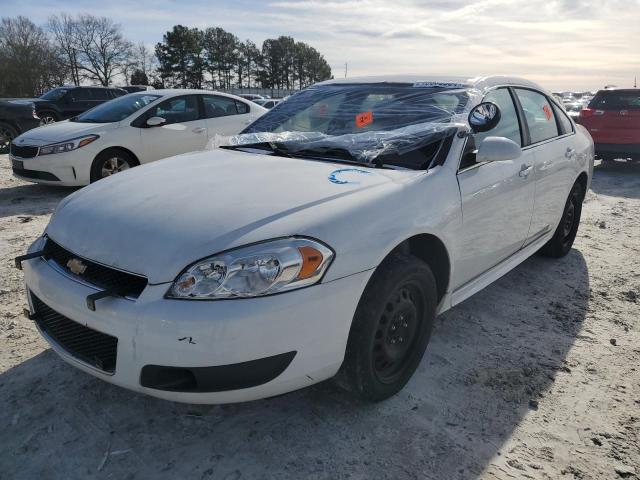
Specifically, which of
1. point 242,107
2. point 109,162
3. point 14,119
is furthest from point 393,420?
point 14,119

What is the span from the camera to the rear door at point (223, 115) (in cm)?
736

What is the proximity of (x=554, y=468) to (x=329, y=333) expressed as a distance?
1089 millimetres

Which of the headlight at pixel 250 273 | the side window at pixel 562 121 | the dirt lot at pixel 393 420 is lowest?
the dirt lot at pixel 393 420

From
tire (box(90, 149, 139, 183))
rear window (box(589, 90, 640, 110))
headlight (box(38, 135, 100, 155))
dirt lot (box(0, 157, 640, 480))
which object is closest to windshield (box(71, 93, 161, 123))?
tire (box(90, 149, 139, 183))

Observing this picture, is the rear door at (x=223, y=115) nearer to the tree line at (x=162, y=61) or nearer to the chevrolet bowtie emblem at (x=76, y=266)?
the chevrolet bowtie emblem at (x=76, y=266)

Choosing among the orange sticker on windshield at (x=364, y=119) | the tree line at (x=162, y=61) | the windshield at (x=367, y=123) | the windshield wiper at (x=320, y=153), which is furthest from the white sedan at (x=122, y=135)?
the tree line at (x=162, y=61)

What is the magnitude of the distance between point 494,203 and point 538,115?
1314 mm

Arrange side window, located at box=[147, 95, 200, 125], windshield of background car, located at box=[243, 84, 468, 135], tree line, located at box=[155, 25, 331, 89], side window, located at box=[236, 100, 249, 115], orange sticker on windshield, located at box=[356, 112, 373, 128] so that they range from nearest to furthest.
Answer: windshield of background car, located at box=[243, 84, 468, 135] → orange sticker on windshield, located at box=[356, 112, 373, 128] → side window, located at box=[147, 95, 200, 125] → side window, located at box=[236, 100, 249, 115] → tree line, located at box=[155, 25, 331, 89]

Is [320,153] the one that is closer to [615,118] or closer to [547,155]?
[547,155]

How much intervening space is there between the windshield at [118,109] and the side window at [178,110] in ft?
0.57

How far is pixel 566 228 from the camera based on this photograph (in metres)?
4.38

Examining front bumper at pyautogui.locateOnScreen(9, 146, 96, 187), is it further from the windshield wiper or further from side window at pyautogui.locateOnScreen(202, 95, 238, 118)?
the windshield wiper

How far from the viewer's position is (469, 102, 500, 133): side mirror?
2777 mm

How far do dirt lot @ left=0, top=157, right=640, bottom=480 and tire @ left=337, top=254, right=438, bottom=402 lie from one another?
0.16 metres
